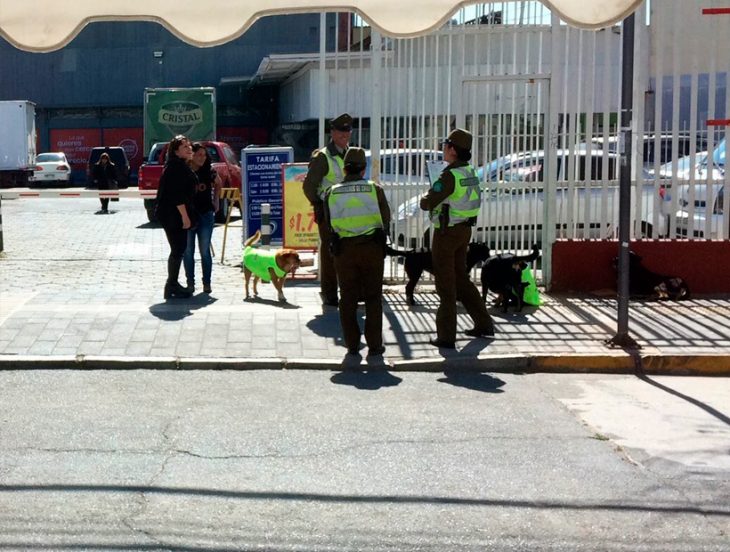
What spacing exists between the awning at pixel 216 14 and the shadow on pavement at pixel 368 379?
8.99ft

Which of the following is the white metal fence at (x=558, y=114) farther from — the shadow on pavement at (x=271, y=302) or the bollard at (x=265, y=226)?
the bollard at (x=265, y=226)

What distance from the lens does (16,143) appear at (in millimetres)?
40250

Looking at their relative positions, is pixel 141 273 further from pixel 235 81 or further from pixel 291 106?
pixel 235 81

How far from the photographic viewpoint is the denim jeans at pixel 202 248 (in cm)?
1145

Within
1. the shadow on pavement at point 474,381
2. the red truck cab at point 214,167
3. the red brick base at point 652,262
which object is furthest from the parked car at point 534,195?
the red truck cab at point 214,167

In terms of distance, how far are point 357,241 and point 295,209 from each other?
17.1 feet

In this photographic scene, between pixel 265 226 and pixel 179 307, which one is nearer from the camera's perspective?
pixel 179 307

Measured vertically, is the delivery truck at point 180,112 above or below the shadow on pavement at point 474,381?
above

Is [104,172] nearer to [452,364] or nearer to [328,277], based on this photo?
[328,277]

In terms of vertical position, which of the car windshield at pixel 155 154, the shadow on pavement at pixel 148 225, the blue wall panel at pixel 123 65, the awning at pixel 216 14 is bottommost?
the shadow on pavement at pixel 148 225

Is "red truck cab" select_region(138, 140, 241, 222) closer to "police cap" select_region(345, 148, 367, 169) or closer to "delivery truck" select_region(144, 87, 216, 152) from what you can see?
"delivery truck" select_region(144, 87, 216, 152)

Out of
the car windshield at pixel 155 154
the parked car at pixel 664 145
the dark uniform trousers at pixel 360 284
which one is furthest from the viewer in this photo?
the car windshield at pixel 155 154

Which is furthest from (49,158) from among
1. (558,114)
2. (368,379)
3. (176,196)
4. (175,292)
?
(368,379)

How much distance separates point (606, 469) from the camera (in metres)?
5.93
